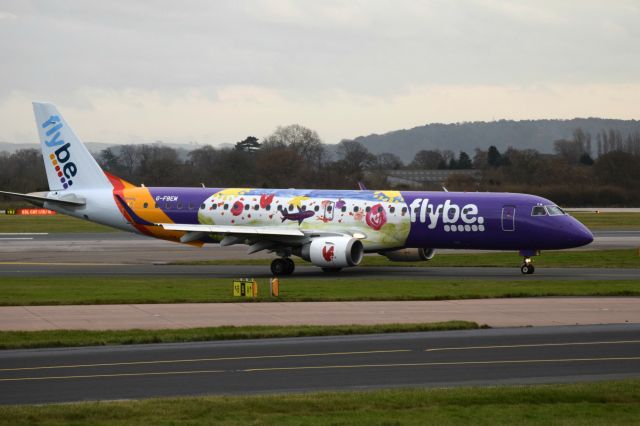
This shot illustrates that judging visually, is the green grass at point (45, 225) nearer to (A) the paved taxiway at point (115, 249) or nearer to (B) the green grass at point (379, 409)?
(A) the paved taxiway at point (115, 249)

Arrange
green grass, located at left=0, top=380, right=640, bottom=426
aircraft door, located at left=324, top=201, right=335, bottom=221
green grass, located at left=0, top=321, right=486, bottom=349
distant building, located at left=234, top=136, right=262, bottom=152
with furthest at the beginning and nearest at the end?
distant building, located at left=234, top=136, right=262, bottom=152 → aircraft door, located at left=324, top=201, right=335, bottom=221 → green grass, located at left=0, top=321, right=486, bottom=349 → green grass, located at left=0, top=380, right=640, bottom=426

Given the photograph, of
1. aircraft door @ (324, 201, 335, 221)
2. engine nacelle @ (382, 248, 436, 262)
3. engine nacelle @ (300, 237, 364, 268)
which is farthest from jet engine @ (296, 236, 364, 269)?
engine nacelle @ (382, 248, 436, 262)

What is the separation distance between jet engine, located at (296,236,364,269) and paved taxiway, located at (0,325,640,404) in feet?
57.6

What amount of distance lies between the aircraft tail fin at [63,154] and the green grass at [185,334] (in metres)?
26.4

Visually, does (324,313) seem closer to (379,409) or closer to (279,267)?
(379,409)

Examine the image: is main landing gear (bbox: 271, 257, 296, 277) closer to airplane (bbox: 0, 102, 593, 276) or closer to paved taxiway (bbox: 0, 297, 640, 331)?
airplane (bbox: 0, 102, 593, 276)

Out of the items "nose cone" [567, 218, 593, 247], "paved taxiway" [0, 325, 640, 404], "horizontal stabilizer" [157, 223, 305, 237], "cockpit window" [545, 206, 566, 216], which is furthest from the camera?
"horizontal stabilizer" [157, 223, 305, 237]

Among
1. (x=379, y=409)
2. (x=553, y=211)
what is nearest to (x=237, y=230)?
(x=553, y=211)

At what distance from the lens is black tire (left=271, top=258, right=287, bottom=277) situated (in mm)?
45094

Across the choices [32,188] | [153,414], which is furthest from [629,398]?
[32,188]

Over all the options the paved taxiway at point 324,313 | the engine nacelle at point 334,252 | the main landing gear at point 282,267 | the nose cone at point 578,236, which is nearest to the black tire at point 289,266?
the main landing gear at point 282,267

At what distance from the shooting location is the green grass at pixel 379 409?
15859 millimetres

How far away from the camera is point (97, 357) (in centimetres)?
2236

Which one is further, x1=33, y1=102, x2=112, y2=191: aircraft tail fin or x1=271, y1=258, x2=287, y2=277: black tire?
x1=33, y1=102, x2=112, y2=191: aircraft tail fin
